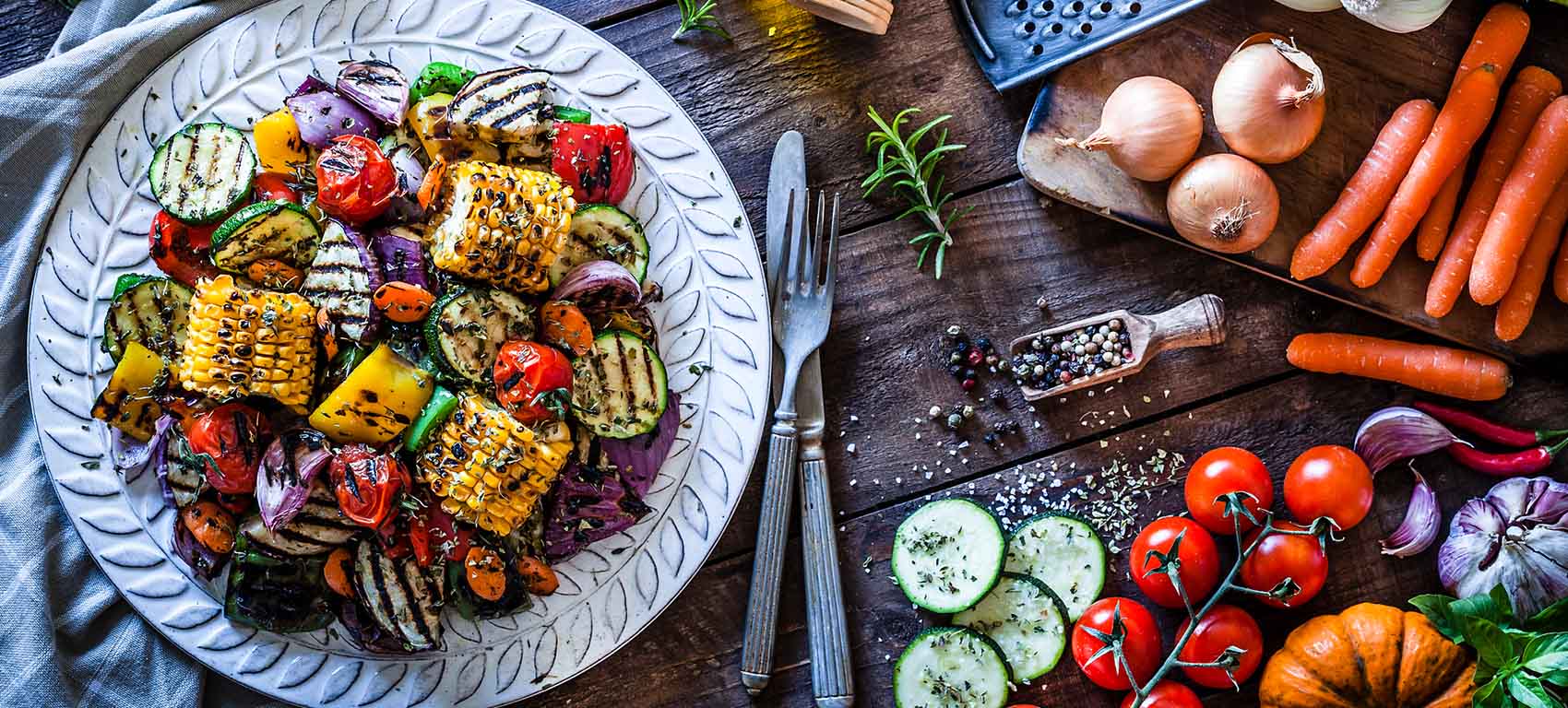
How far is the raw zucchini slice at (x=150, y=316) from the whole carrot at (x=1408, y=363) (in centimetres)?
261

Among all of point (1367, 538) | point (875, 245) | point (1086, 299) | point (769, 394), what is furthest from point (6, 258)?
point (1367, 538)

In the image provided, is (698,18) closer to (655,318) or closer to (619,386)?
(655,318)

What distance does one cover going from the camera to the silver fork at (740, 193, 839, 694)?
2.47 metres

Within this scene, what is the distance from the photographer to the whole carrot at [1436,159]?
244 cm

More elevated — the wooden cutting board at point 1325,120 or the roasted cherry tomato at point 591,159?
the roasted cherry tomato at point 591,159

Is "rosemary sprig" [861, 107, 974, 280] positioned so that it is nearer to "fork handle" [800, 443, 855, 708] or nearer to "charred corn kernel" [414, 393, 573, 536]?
"fork handle" [800, 443, 855, 708]

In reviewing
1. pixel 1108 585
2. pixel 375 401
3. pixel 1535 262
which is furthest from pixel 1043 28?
pixel 375 401

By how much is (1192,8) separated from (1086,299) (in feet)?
2.47

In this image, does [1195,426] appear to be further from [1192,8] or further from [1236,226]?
[1192,8]

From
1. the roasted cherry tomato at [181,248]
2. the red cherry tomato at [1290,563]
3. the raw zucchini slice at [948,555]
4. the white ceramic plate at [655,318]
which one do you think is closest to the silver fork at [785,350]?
the white ceramic plate at [655,318]

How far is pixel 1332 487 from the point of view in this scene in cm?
244

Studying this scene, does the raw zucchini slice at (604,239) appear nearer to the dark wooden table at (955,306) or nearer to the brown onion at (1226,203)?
the dark wooden table at (955,306)

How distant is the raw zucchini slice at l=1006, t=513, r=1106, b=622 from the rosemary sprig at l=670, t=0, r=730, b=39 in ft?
4.88

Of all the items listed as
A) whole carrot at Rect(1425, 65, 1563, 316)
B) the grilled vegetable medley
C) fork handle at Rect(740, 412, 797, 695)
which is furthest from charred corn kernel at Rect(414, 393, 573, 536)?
whole carrot at Rect(1425, 65, 1563, 316)
